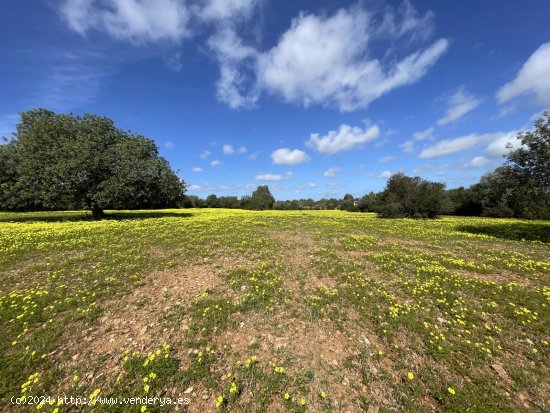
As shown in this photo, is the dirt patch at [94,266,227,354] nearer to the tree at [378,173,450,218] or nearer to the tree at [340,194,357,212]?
the tree at [378,173,450,218]

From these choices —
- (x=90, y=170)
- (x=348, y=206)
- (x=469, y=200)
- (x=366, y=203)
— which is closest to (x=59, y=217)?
(x=90, y=170)

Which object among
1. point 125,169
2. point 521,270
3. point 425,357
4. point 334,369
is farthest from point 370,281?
point 125,169

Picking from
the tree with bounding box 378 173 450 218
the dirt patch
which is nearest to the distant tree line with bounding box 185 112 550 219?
the tree with bounding box 378 173 450 218

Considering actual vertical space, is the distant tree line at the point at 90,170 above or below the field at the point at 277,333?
above

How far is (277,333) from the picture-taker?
274 inches

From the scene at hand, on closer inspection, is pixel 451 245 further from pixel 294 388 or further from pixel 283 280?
pixel 294 388

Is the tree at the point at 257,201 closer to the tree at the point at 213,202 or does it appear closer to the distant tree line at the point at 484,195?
the distant tree line at the point at 484,195

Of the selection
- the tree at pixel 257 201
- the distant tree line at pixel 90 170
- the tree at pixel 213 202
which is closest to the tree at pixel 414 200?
the distant tree line at pixel 90 170

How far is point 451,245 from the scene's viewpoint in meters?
17.7

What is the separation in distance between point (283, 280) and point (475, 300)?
23.1ft

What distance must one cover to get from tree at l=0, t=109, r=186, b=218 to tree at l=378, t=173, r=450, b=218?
126 feet

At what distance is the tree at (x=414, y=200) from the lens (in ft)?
139

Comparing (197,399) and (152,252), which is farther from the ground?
(152,252)

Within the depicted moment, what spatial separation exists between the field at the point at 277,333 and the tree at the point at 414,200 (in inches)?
1258
